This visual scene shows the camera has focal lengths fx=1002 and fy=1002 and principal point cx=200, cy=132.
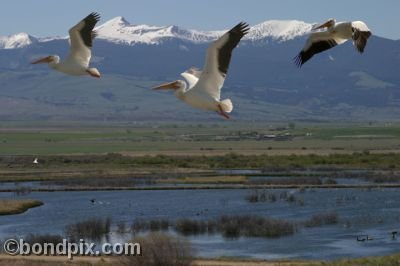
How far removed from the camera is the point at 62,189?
60.9 meters

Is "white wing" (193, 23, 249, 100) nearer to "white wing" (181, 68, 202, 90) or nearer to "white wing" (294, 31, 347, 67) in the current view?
"white wing" (181, 68, 202, 90)

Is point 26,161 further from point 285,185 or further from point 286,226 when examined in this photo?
point 286,226

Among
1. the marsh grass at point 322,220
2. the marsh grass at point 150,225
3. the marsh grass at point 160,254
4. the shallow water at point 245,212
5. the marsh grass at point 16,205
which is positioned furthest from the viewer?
the marsh grass at point 16,205

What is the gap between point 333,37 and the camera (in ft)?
49.3

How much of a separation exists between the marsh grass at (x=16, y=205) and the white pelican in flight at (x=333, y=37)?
34.7 metres

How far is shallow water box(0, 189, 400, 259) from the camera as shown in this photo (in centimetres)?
3500

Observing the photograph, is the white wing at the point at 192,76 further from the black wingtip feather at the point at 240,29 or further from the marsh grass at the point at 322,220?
the marsh grass at the point at 322,220

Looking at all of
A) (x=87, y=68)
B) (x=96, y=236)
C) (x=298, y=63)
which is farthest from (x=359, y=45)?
(x=96, y=236)

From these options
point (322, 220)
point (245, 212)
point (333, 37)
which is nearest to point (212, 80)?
point (333, 37)

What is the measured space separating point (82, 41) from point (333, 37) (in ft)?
13.2

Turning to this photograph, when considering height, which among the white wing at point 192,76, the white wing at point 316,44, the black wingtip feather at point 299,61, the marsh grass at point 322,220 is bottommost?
the marsh grass at point 322,220

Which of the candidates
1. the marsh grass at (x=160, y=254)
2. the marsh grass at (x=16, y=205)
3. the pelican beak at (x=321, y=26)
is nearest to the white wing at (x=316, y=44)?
the pelican beak at (x=321, y=26)

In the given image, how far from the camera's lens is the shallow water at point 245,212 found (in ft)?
115

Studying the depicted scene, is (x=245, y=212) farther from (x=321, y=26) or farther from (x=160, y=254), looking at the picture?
(x=321, y=26)
